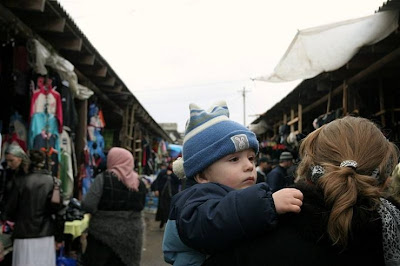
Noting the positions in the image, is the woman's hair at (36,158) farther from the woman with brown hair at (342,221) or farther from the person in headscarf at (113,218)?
the woman with brown hair at (342,221)

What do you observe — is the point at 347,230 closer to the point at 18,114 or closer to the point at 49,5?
the point at 49,5

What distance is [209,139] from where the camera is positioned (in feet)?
5.11

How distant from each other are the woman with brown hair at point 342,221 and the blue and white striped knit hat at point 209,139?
1.34ft

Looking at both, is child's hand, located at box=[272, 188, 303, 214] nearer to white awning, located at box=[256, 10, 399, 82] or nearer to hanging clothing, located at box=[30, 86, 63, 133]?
white awning, located at box=[256, 10, 399, 82]

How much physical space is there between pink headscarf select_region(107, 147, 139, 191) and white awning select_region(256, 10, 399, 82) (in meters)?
2.59

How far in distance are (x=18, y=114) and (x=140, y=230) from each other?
2.38 metres

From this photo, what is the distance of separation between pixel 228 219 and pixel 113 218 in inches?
135

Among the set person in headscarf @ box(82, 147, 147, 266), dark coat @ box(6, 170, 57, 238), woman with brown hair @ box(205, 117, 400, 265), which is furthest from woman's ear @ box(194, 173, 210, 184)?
dark coat @ box(6, 170, 57, 238)

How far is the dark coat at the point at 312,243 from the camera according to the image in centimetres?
111

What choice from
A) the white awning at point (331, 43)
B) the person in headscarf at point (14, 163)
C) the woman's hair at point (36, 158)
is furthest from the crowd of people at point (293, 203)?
the person in headscarf at point (14, 163)

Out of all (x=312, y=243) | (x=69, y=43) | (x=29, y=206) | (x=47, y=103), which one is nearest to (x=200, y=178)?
(x=312, y=243)

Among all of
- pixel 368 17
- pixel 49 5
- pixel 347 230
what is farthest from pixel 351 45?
pixel 347 230

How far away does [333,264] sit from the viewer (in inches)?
44.0

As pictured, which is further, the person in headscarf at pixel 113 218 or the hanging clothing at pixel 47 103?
the hanging clothing at pixel 47 103
